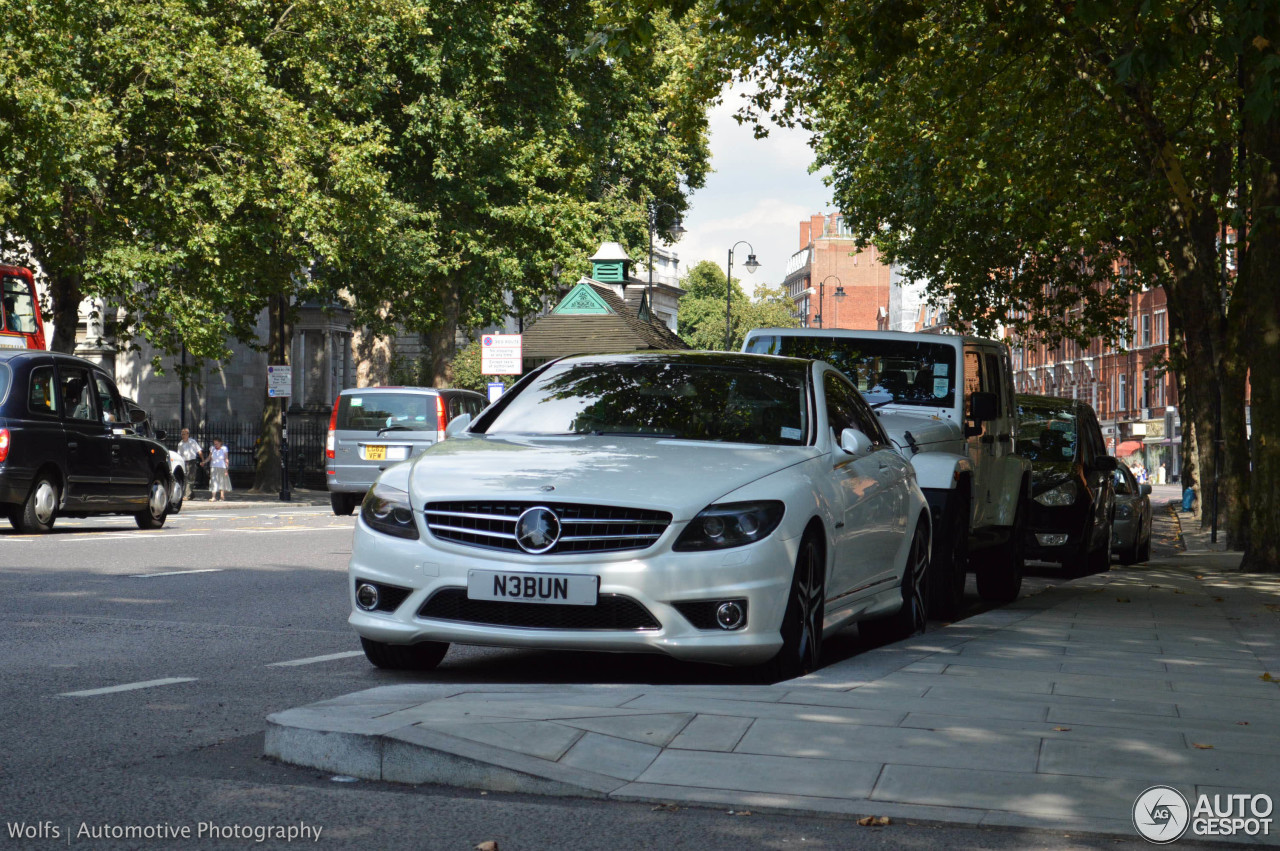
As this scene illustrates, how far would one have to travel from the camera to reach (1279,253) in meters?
16.8

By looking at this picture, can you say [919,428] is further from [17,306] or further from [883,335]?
[17,306]

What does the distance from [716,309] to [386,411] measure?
359ft

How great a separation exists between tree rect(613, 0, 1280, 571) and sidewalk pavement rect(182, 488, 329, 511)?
14577 millimetres

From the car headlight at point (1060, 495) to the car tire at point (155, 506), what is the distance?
11.2 m

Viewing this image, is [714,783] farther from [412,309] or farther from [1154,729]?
[412,309]

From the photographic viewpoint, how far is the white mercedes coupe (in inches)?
272

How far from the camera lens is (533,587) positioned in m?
6.93

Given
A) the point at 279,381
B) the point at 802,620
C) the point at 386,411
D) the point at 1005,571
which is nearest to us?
the point at 802,620

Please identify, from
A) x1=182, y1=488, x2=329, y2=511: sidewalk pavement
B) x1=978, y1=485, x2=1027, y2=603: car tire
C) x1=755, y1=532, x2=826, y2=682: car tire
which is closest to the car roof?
x1=978, y1=485, x2=1027, y2=603: car tire

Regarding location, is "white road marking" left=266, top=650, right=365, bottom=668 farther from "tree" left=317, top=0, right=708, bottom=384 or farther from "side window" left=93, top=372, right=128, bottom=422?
"tree" left=317, top=0, right=708, bottom=384

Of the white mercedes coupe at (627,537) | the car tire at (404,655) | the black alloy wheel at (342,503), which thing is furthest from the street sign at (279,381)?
the car tire at (404,655)

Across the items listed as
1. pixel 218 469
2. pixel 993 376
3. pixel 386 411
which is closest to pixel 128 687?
pixel 993 376

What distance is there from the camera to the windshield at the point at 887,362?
12.7m

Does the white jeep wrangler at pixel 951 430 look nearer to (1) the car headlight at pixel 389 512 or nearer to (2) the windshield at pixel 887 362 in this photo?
(2) the windshield at pixel 887 362
